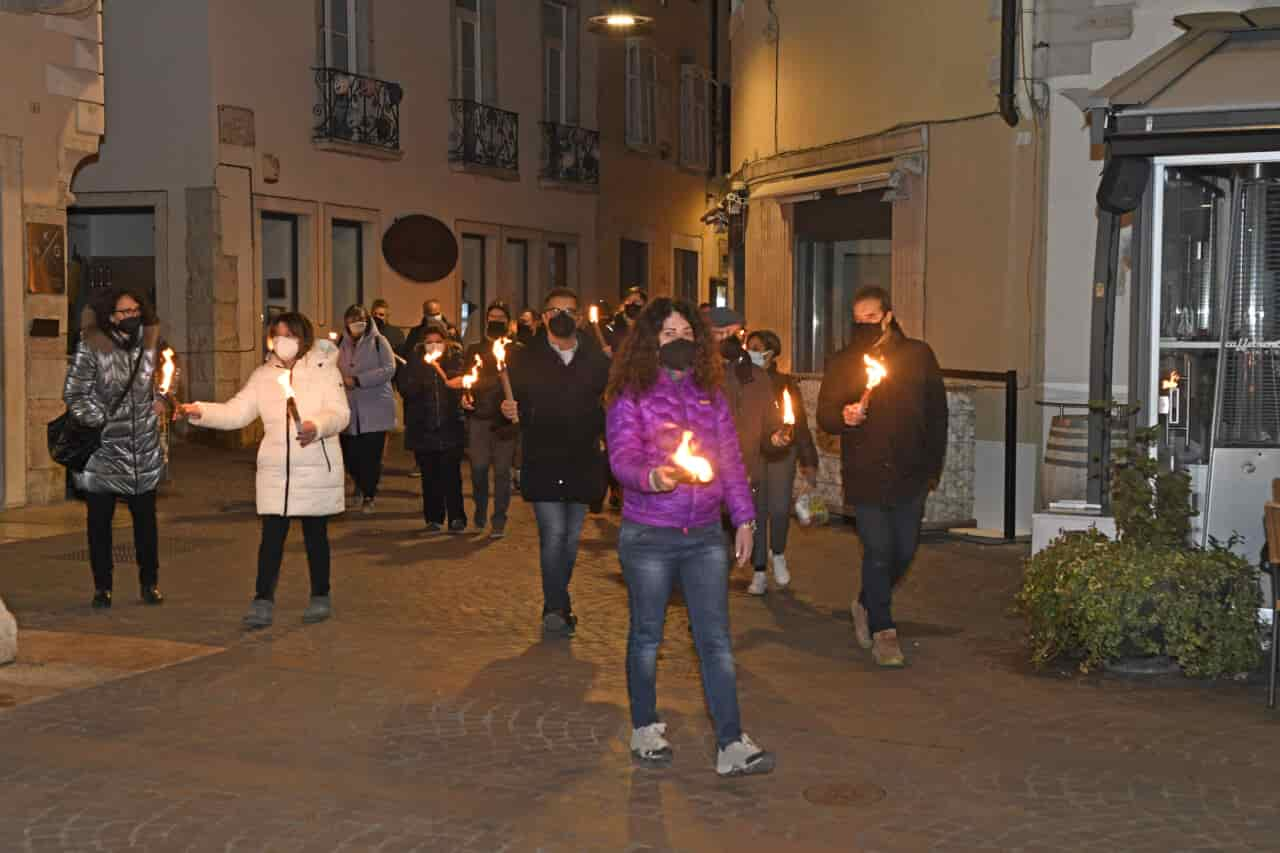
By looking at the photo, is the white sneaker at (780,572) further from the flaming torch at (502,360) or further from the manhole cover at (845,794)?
the manhole cover at (845,794)

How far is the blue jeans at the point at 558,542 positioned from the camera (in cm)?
948

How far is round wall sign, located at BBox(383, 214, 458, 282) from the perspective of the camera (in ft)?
82.0

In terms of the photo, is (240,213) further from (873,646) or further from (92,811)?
(92,811)

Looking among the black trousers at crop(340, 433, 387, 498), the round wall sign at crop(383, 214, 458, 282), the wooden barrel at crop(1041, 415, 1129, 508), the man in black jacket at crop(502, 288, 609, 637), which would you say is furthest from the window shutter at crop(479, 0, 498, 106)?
the man in black jacket at crop(502, 288, 609, 637)

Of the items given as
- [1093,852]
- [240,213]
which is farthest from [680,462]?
[240,213]

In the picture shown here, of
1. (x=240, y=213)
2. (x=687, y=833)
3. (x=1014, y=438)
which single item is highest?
(x=240, y=213)

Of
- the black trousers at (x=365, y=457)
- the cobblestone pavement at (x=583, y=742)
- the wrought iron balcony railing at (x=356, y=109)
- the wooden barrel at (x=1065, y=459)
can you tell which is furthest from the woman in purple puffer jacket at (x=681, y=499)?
the wrought iron balcony railing at (x=356, y=109)

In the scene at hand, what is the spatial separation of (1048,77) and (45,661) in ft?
28.8

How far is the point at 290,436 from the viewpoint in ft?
31.8

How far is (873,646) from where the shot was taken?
29.7 ft

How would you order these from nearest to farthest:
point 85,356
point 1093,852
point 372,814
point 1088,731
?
1. point 1093,852
2. point 372,814
3. point 1088,731
4. point 85,356

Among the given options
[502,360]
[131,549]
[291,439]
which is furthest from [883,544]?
[131,549]

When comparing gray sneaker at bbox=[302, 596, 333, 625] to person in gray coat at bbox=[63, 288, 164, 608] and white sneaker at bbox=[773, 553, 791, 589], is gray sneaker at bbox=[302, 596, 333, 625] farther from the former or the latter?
white sneaker at bbox=[773, 553, 791, 589]

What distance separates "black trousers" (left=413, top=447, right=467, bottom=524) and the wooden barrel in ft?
15.8
